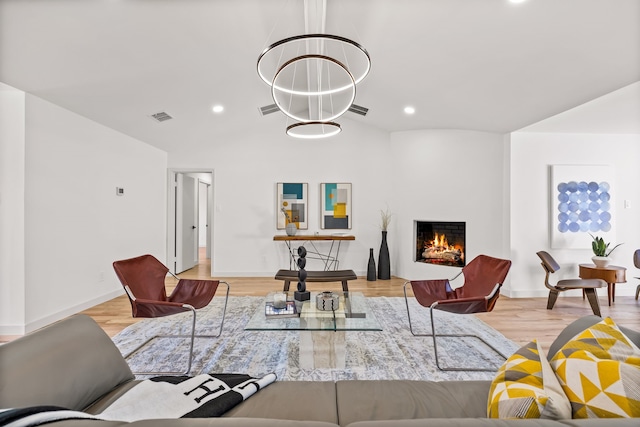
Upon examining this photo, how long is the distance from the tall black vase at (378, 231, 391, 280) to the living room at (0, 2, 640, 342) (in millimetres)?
265

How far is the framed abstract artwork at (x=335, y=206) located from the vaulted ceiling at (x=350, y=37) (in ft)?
7.21

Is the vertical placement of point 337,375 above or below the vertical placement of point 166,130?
below

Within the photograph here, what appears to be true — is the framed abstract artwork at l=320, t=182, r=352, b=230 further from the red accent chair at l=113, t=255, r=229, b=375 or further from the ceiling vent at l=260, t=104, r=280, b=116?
the red accent chair at l=113, t=255, r=229, b=375

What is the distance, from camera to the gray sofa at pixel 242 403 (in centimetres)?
110

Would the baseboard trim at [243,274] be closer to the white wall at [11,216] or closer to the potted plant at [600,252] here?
the white wall at [11,216]

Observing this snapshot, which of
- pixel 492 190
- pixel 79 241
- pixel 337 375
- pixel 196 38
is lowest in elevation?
pixel 337 375

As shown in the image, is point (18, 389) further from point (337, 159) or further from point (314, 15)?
point (337, 159)

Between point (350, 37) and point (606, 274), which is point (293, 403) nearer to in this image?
point (350, 37)

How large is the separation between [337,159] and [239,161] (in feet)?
6.23

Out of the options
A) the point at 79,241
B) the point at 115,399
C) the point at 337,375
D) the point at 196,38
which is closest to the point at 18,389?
the point at 115,399

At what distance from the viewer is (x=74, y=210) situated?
3.80 meters

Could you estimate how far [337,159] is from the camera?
6.15 meters

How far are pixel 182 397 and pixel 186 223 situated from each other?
6.00 meters

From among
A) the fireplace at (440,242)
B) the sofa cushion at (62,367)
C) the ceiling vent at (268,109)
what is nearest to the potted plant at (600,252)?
the fireplace at (440,242)
